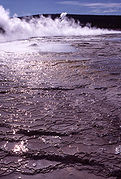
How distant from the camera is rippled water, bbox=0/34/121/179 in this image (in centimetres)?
128

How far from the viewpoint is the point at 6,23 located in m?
15.9

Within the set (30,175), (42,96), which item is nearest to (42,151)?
(30,175)

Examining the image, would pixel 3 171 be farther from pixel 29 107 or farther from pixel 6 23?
pixel 6 23

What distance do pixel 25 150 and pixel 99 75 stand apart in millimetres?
1889

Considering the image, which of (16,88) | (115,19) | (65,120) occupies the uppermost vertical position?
(115,19)

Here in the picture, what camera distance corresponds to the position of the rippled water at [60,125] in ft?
4.21

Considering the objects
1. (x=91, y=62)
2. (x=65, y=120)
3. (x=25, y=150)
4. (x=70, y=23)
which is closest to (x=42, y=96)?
(x=65, y=120)

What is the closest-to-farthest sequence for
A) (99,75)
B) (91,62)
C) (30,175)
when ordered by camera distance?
(30,175), (99,75), (91,62)

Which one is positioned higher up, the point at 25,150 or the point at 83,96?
the point at 83,96

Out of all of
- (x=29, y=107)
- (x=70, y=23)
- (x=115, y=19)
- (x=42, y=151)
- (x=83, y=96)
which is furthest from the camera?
(x=115, y=19)

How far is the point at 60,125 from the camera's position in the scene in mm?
1735

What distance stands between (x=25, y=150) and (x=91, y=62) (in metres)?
2.79

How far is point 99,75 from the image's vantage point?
10.2ft

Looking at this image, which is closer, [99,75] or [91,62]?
[99,75]
